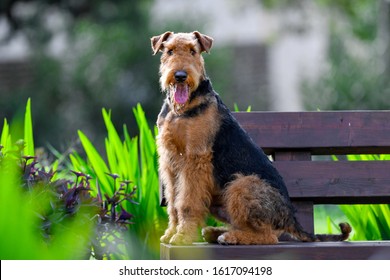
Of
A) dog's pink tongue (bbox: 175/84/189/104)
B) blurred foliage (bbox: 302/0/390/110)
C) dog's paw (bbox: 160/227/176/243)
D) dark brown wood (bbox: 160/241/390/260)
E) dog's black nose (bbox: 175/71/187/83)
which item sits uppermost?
blurred foliage (bbox: 302/0/390/110)

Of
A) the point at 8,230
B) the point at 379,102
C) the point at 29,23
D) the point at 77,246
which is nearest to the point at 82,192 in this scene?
the point at 77,246

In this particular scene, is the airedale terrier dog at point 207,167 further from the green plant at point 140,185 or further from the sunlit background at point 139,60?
the sunlit background at point 139,60

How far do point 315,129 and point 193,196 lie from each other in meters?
1.13

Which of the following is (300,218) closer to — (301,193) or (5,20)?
(301,193)

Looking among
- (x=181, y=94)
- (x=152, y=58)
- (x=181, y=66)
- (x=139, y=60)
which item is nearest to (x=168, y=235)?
(x=181, y=94)

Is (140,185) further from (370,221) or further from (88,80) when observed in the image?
(88,80)

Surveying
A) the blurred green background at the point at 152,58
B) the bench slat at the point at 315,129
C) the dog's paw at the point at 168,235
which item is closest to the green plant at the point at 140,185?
the bench slat at the point at 315,129

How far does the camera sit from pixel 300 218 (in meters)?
4.52

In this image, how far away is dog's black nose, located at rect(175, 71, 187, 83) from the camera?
350 centimetres

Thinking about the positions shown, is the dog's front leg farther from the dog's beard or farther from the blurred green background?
the blurred green background

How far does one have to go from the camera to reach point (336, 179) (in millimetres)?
4480

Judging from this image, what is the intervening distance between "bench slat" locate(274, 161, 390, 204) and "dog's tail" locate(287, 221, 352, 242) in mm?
386

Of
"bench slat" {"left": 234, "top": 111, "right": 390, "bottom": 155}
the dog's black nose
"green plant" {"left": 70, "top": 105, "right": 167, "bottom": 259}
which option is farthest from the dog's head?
"green plant" {"left": 70, "top": 105, "right": 167, "bottom": 259}
